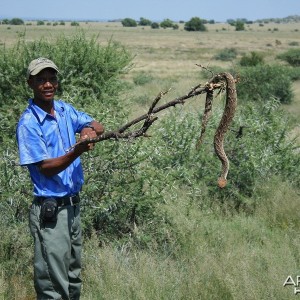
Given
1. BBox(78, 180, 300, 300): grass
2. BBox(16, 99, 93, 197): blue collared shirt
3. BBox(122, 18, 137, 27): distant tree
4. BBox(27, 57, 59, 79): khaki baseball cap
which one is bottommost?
BBox(78, 180, 300, 300): grass

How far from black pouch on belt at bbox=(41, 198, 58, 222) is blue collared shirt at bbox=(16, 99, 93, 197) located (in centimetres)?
5

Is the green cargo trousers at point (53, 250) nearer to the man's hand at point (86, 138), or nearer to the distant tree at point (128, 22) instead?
the man's hand at point (86, 138)

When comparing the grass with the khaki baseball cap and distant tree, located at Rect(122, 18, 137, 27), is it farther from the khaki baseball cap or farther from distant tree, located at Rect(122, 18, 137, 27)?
distant tree, located at Rect(122, 18, 137, 27)

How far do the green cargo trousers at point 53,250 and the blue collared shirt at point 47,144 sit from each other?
15cm

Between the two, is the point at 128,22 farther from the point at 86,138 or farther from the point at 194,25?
the point at 86,138

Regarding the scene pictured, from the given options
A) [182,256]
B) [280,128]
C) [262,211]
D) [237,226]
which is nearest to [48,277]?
[182,256]

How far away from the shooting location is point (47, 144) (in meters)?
3.38

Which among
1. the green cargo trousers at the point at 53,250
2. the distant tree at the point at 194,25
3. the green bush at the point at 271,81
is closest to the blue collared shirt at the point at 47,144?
the green cargo trousers at the point at 53,250

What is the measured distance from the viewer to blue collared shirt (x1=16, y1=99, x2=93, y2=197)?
3270mm

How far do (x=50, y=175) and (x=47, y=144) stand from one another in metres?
0.23

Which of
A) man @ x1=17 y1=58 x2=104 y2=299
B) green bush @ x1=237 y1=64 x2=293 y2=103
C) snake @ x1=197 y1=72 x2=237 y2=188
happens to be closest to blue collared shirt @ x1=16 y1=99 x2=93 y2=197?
man @ x1=17 y1=58 x2=104 y2=299

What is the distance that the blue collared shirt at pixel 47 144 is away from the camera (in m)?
3.27

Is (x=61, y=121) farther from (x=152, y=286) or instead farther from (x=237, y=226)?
(x=237, y=226)

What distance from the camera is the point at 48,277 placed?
353cm
